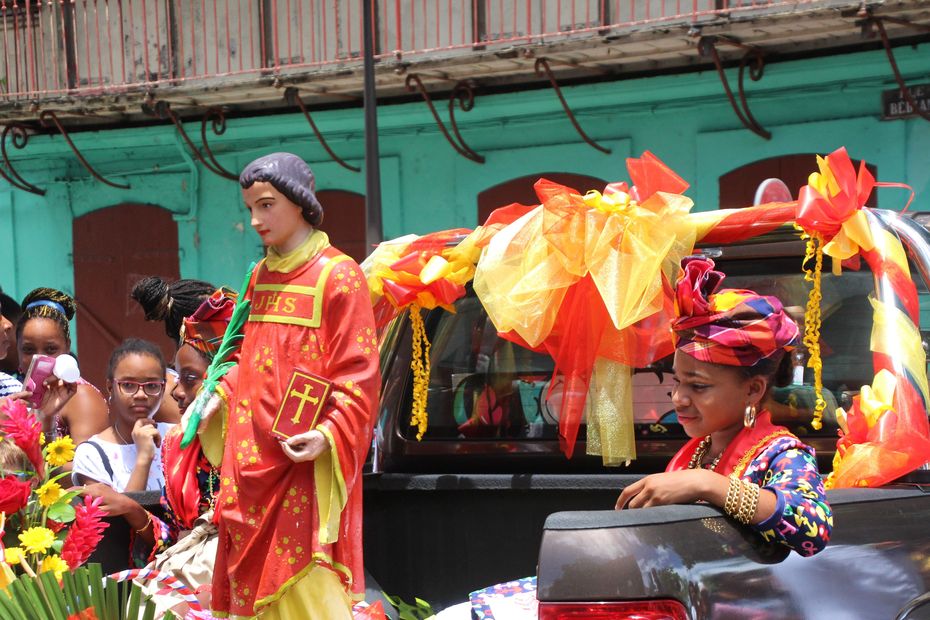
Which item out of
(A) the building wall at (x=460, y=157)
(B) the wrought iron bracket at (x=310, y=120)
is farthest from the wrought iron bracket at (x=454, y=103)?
(B) the wrought iron bracket at (x=310, y=120)

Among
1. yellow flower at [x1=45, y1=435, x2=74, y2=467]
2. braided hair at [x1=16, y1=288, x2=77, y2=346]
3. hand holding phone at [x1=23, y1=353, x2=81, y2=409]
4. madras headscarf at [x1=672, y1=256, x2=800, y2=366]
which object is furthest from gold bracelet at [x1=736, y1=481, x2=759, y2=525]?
braided hair at [x1=16, y1=288, x2=77, y2=346]

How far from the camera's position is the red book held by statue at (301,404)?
118 inches

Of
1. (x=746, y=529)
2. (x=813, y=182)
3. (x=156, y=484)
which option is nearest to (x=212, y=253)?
(x=156, y=484)

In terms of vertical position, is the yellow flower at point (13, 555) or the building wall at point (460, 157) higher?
the building wall at point (460, 157)

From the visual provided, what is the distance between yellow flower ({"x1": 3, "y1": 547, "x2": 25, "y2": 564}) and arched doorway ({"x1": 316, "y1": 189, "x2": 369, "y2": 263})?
8.73 m

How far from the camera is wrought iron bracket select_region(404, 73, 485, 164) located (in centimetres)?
1031

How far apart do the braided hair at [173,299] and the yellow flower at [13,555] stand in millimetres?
1918

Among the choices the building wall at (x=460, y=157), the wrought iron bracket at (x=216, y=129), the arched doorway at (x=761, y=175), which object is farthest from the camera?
the wrought iron bracket at (x=216, y=129)

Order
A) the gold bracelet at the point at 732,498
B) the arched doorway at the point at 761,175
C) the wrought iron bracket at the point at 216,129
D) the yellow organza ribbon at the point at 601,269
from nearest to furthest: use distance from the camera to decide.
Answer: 1. the gold bracelet at the point at 732,498
2. the yellow organza ribbon at the point at 601,269
3. the arched doorway at the point at 761,175
4. the wrought iron bracket at the point at 216,129

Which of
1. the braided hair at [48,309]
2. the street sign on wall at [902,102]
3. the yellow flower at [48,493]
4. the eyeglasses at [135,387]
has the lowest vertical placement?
the yellow flower at [48,493]

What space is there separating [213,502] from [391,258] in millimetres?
916

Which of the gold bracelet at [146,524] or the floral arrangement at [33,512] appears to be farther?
the gold bracelet at [146,524]

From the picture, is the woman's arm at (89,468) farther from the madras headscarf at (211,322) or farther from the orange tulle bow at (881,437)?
the orange tulle bow at (881,437)

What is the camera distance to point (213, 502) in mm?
3488
